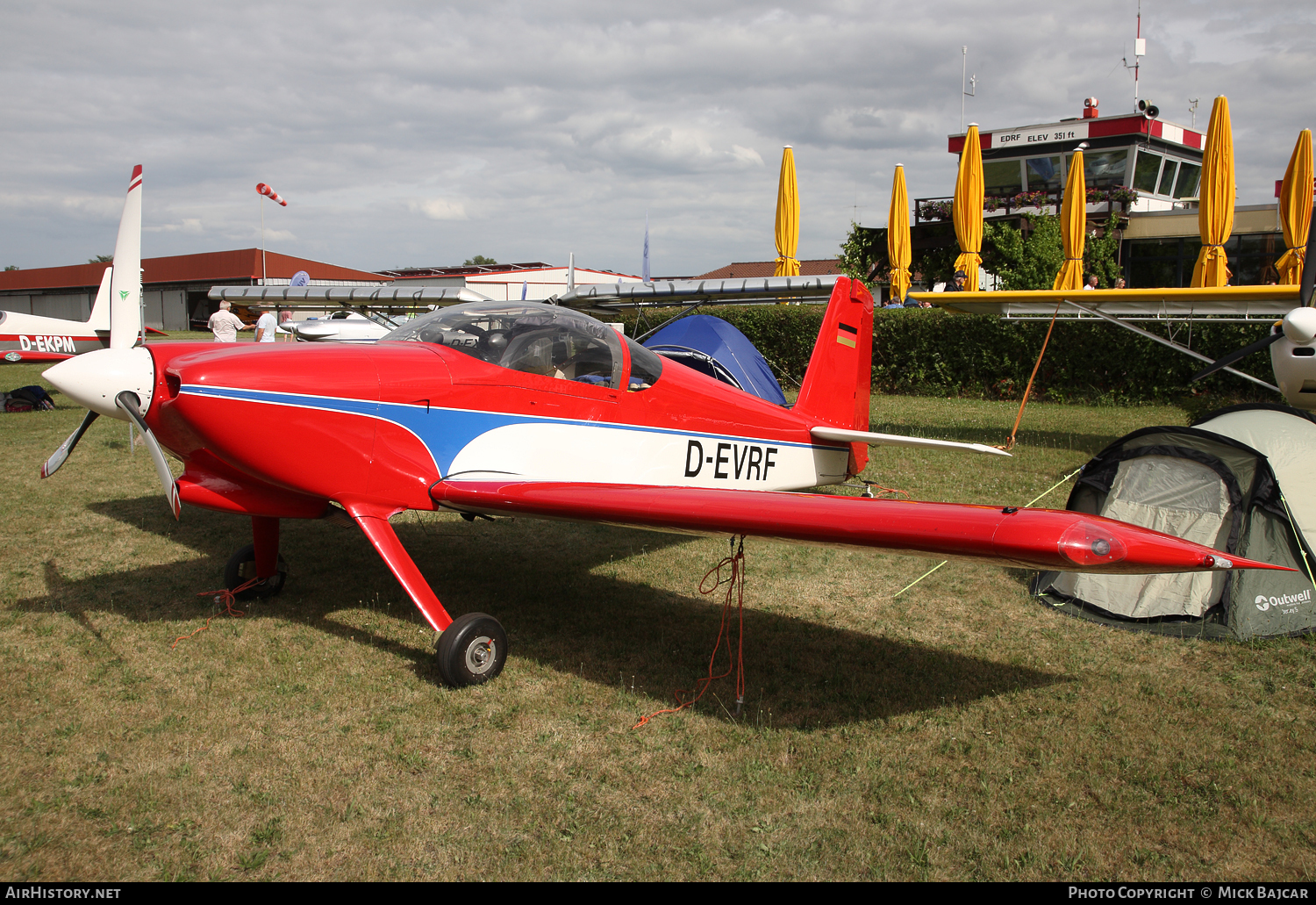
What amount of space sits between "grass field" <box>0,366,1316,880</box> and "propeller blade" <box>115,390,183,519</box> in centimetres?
99

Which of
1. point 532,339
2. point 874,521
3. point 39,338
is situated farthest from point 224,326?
point 874,521

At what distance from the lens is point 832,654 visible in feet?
14.8

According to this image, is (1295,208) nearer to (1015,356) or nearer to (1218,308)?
(1218,308)

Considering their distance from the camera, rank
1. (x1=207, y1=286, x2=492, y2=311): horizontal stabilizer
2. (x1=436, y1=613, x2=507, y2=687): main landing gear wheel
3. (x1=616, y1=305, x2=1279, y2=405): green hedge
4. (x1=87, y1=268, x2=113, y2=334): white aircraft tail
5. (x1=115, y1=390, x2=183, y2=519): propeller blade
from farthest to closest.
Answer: (x1=207, y1=286, x2=492, y2=311): horizontal stabilizer
(x1=616, y1=305, x2=1279, y2=405): green hedge
(x1=87, y1=268, x2=113, y2=334): white aircraft tail
(x1=436, y1=613, x2=507, y2=687): main landing gear wheel
(x1=115, y1=390, x2=183, y2=519): propeller blade

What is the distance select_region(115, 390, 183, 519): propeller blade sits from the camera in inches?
151

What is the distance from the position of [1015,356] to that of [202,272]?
5441cm

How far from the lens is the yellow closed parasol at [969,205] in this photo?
14.7 m

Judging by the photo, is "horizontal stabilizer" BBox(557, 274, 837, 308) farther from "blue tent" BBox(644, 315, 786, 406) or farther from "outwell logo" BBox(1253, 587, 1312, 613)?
"outwell logo" BBox(1253, 587, 1312, 613)

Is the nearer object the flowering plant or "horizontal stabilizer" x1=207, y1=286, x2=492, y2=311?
"horizontal stabilizer" x1=207, y1=286, x2=492, y2=311

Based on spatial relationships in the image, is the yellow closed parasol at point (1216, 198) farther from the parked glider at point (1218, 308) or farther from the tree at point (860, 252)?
the tree at point (860, 252)

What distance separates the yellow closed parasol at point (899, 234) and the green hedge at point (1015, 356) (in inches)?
35.0

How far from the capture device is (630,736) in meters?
3.63

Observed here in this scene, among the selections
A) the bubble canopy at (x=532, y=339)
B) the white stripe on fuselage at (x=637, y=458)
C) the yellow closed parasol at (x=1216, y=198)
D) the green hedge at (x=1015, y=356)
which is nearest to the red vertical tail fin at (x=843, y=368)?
the white stripe on fuselage at (x=637, y=458)

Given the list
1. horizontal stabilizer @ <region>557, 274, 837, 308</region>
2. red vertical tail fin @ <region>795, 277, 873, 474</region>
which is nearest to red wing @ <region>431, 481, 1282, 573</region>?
red vertical tail fin @ <region>795, 277, 873, 474</region>
